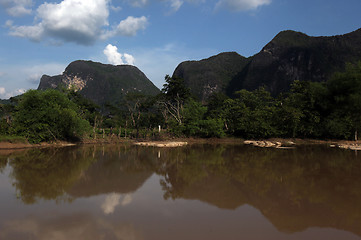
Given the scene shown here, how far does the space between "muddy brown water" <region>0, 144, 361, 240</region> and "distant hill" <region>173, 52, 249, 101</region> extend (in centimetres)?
8727

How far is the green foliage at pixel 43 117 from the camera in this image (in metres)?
20.0

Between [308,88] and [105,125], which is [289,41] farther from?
[105,125]

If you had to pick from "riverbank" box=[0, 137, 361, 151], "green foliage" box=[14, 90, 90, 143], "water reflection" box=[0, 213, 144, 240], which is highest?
"green foliage" box=[14, 90, 90, 143]

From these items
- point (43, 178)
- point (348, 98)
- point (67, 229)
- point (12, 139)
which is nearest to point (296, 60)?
point (348, 98)

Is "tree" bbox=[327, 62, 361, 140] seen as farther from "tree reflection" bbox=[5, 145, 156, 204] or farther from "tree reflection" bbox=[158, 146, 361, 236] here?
"tree reflection" bbox=[5, 145, 156, 204]

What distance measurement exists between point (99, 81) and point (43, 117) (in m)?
110

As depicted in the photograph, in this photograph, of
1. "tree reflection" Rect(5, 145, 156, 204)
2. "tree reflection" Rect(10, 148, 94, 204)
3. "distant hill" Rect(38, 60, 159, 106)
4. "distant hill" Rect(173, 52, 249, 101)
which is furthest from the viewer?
"distant hill" Rect(38, 60, 159, 106)

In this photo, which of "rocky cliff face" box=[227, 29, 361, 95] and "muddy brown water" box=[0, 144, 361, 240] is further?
"rocky cliff face" box=[227, 29, 361, 95]

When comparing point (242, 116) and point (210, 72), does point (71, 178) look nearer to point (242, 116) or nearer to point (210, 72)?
point (242, 116)

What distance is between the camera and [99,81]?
12431cm

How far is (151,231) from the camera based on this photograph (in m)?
4.63

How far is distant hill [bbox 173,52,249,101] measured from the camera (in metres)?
100

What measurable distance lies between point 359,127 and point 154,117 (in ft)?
96.4

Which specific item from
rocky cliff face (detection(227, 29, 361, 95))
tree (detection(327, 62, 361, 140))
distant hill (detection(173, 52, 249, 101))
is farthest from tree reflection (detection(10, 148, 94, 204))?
distant hill (detection(173, 52, 249, 101))
